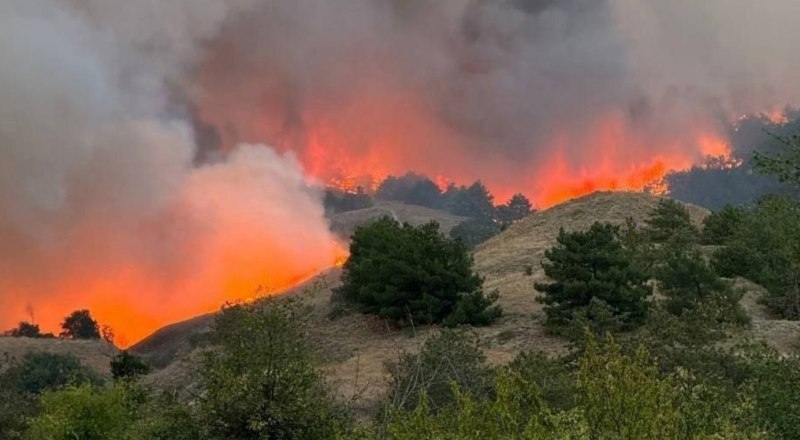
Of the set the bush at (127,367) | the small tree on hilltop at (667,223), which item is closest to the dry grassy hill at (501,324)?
the bush at (127,367)

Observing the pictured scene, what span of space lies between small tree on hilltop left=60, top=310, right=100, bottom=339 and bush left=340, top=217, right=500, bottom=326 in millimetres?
68739

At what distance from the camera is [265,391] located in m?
16.9

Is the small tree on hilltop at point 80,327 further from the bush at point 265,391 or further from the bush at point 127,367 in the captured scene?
the bush at point 265,391

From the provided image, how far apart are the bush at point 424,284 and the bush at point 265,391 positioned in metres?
26.5

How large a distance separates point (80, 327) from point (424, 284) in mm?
76704

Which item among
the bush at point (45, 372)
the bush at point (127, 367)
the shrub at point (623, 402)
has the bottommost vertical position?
the shrub at point (623, 402)

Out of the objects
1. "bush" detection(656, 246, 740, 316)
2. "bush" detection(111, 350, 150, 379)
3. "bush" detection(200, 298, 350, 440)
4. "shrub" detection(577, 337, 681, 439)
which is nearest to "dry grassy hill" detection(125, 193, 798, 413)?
"bush" detection(111, 350, 150, 379)

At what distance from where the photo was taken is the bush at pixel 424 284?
151ft

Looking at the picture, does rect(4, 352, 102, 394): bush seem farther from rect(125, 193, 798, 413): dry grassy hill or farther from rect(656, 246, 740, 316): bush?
rect(656, 246, 740, 316): bush

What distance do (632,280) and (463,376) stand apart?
17.9 meters

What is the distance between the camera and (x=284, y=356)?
58.1 feet

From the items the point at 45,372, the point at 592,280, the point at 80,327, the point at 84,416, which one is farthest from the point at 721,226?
the point at 80,327

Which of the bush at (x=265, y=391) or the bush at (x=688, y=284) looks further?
the bush at (x=688, y=284)

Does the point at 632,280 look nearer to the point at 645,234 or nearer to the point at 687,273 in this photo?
the point at 687,273
